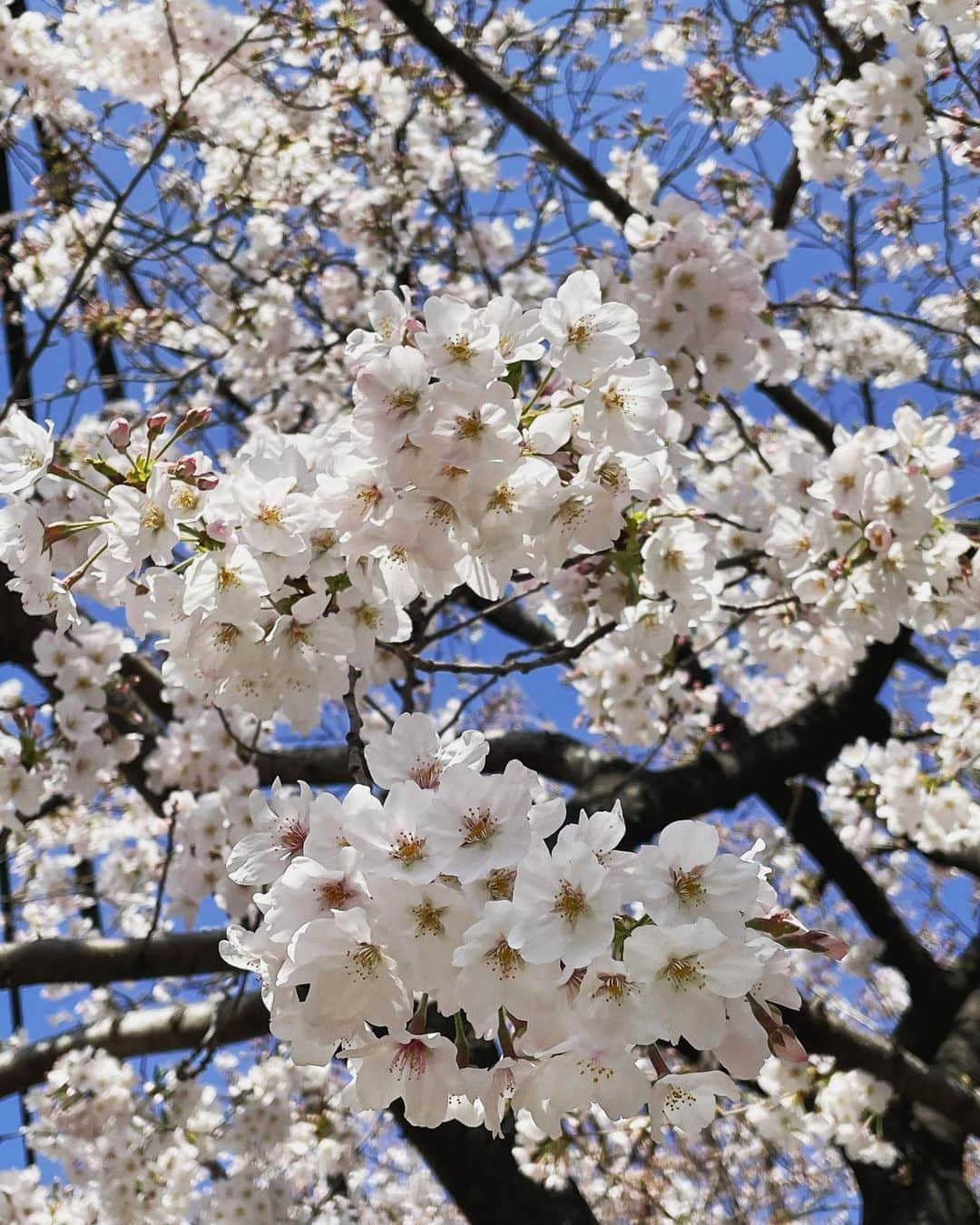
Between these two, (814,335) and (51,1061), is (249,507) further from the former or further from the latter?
(814,335)

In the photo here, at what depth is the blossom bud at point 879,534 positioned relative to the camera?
79.0 inches

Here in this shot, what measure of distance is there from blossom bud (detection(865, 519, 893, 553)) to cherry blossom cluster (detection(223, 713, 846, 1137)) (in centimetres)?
118

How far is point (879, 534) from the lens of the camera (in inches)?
79.0

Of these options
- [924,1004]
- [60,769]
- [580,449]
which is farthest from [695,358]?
[924,1004]

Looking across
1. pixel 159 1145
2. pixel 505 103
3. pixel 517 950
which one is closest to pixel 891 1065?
pixel 159 1145

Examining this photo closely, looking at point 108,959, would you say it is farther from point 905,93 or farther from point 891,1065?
point 905,93

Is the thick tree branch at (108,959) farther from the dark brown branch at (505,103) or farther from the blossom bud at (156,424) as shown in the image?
the dark brown branch at (505,103)

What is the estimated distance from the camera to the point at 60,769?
9.43 ft

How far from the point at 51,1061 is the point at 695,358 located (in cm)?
272

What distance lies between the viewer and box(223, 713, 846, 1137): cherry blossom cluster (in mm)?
905

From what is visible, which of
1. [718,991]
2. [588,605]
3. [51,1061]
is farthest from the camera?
[51,1061]

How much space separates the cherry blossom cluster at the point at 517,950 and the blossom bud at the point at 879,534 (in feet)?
3.87

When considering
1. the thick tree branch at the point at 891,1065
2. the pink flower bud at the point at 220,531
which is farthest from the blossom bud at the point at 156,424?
the thick tree branch at the point at 891,1065

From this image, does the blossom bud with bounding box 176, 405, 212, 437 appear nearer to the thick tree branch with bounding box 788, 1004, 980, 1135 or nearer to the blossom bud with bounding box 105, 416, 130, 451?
the blossom bud with bounding box 105, 416, 130, 451
